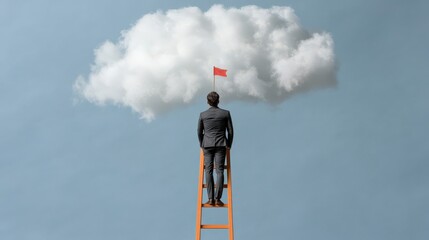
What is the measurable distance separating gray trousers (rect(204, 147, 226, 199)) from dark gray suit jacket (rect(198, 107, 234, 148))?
5.7 inches

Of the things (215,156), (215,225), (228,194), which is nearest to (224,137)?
(215,156)

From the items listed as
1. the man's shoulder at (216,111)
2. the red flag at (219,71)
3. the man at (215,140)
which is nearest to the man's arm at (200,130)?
the man at (215,140)

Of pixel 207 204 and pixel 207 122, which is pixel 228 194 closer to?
pixel 207 204

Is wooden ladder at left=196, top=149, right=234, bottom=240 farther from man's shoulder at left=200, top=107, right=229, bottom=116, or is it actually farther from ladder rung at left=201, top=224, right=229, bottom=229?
man's shoulder at left=200, top=107, right=229, bottom=116

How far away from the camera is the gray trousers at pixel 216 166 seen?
376 inches

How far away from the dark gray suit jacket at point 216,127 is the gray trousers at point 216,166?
0.14 metres

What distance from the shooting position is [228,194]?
9656mm

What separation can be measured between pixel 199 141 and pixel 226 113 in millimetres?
836

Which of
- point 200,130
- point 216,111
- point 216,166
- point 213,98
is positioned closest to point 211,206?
point 216,166

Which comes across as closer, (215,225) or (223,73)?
(215,225)

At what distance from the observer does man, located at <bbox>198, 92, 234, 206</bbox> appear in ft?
31.2

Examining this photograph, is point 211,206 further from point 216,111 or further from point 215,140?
point 216,111

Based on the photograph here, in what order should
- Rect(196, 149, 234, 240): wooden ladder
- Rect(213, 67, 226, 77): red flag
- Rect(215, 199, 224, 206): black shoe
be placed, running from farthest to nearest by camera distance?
Rect(213, 67, 226, 77): red flag
Rect(215, 199, 224, 206): black shoe
Rect(196, 149, 234, 240): wooden ladder

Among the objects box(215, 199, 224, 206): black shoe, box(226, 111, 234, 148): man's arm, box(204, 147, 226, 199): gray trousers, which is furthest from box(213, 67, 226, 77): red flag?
box(215, 199, 224, 206): black shoe
